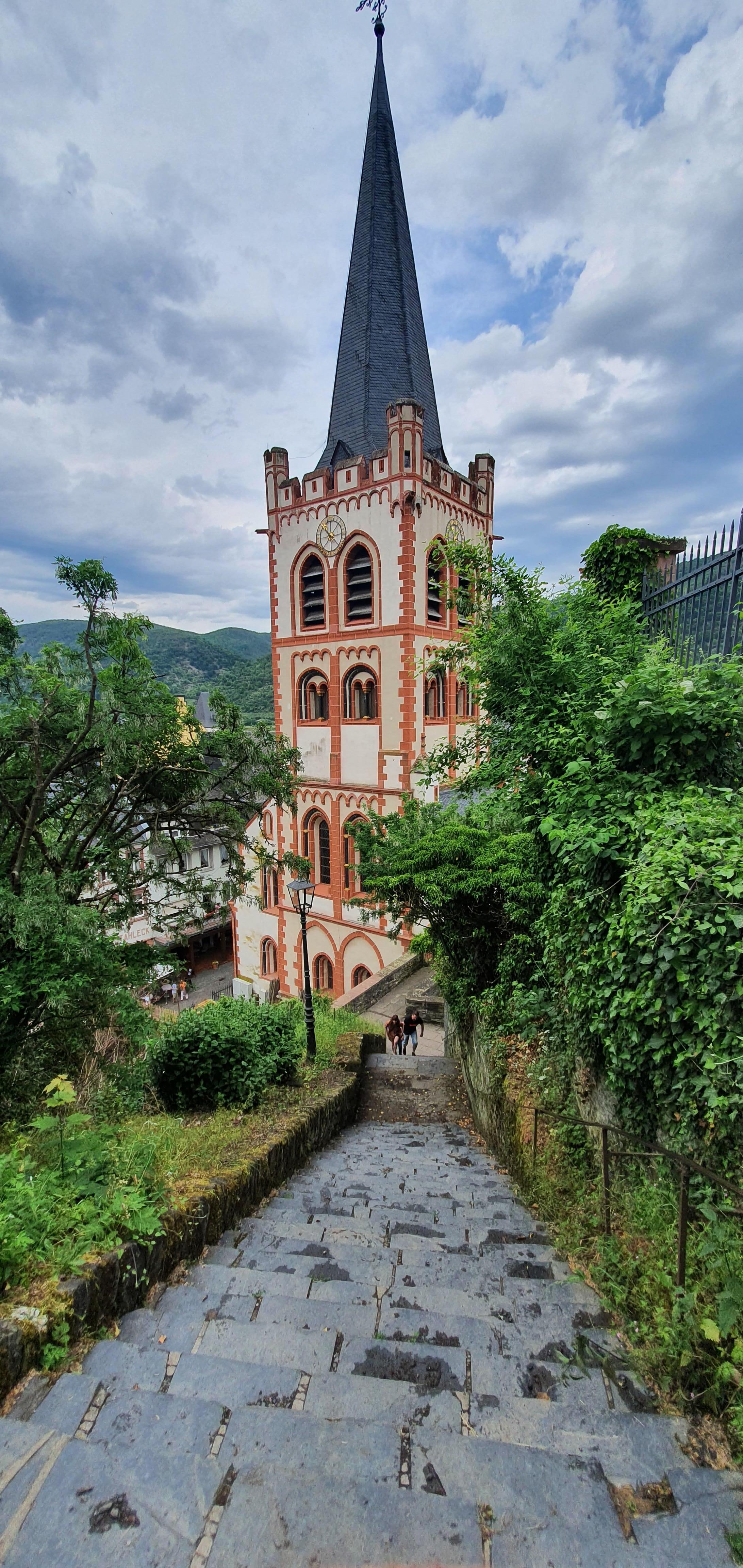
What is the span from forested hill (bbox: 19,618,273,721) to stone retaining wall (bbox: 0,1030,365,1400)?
4.56m

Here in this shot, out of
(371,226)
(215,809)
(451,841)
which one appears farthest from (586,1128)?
(371,226)

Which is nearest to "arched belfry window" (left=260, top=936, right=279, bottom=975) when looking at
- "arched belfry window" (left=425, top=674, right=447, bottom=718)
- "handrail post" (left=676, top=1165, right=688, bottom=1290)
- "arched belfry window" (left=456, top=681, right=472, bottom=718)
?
"arched belfry window" (left=425, top=674, right=447, bottom=718)

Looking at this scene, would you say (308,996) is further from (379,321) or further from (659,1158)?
(379,321)

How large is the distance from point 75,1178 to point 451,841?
5.60 meters

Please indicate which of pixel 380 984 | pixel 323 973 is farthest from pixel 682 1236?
pixel 323 973

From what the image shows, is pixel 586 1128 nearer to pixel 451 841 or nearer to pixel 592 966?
pixel 592 966

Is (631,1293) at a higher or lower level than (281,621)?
lower

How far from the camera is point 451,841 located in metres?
7.85

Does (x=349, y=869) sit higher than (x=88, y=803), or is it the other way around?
(x=88, y=803)

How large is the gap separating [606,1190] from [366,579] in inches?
568

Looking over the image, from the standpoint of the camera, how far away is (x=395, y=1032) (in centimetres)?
1165

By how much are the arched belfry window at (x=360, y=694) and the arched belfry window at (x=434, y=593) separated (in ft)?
6.89

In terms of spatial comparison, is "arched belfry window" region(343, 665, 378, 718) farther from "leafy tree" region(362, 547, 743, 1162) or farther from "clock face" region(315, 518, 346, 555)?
"leafy tree" region(362, 547, 743, 1162)

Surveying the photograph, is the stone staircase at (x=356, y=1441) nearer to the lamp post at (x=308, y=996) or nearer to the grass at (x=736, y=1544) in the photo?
the grass at (x=736, y=1544)
